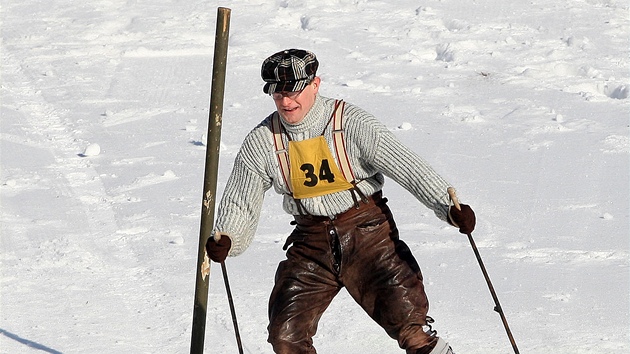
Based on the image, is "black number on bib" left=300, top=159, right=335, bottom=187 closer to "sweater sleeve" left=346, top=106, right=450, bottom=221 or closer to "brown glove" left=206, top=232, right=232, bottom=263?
"sweater sleeve" left=346, top=106, right=450, bottom=221

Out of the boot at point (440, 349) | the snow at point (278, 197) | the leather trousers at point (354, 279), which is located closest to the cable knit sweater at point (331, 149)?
the leather trousers at point (354, 279)

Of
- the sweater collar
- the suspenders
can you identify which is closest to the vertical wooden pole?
the suspenders

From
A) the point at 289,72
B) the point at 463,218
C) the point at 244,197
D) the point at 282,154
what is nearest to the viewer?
the point at 463,218

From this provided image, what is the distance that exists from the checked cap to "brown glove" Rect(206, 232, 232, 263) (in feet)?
2.28

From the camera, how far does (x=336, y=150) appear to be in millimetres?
4812

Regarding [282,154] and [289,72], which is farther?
[282,154]

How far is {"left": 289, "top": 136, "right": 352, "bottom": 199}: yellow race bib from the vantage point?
4.80 metres

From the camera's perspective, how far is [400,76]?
11.8 m

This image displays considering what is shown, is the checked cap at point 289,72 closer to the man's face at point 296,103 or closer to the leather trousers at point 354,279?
the man's face at point 296,103

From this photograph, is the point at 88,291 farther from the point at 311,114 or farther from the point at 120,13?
the point at 120,13

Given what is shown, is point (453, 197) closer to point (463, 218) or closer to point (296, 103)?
point (463, 218)

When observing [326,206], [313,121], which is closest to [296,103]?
[313,121]

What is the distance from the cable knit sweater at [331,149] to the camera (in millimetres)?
4781

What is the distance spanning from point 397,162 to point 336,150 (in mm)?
280
